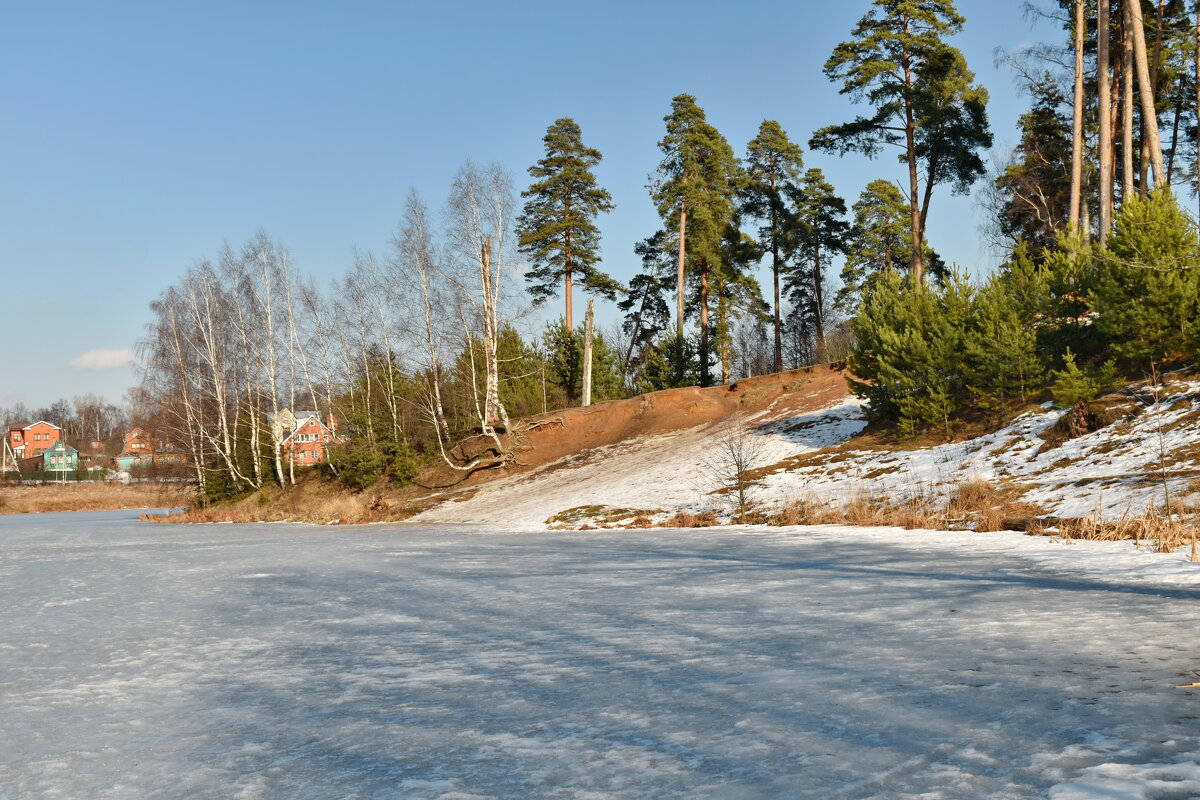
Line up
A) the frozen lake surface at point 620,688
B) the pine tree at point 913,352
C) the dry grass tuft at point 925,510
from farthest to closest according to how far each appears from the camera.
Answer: the pine tree at point 913,352
the dry grass tuft at point 925,510
the frozen lake surface at point 620,688

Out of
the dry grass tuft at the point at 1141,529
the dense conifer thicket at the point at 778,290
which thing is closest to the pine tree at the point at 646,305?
the dense conifer thicket at the point at 778,290

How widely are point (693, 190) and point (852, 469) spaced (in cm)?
2405

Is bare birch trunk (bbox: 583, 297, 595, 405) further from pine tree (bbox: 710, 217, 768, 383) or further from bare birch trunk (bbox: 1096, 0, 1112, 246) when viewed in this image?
bare birch trunk (bbox: 1096, 0, 1112, 246)

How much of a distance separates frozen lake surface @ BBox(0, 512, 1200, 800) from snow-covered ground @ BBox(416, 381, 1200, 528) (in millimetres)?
5990

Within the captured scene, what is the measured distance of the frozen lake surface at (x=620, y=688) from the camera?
386cm

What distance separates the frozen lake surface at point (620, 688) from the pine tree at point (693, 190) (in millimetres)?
33049

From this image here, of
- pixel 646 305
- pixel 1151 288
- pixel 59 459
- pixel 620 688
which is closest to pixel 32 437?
pixel 59 459

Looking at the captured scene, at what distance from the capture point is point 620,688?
543 centimetres

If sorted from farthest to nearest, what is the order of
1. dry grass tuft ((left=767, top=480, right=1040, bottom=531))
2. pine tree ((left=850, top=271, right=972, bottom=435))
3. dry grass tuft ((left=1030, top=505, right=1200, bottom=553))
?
1. pine tree ((left=850, top=271, right=972, bottom=435))
2. dry grass tuft ((left=767, top=480, right=1040, bottom=531))
3. dry grass tuft ((left=1030, top=505, right=1200, bottom=553))

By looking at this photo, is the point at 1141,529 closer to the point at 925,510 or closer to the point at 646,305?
the point at 925,510

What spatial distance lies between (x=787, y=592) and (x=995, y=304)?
565 inches

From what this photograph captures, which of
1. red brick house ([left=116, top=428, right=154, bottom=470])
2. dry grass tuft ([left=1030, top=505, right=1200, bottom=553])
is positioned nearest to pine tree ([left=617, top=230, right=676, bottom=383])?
dry grass tuft ([left=1030, top=505, right=1200, bottom=553])

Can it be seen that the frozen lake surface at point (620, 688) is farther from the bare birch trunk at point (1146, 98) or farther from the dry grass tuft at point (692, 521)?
the bare birch trunk at point (1146, 98)

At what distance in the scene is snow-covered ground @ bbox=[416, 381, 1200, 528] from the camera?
15070 millimetres
